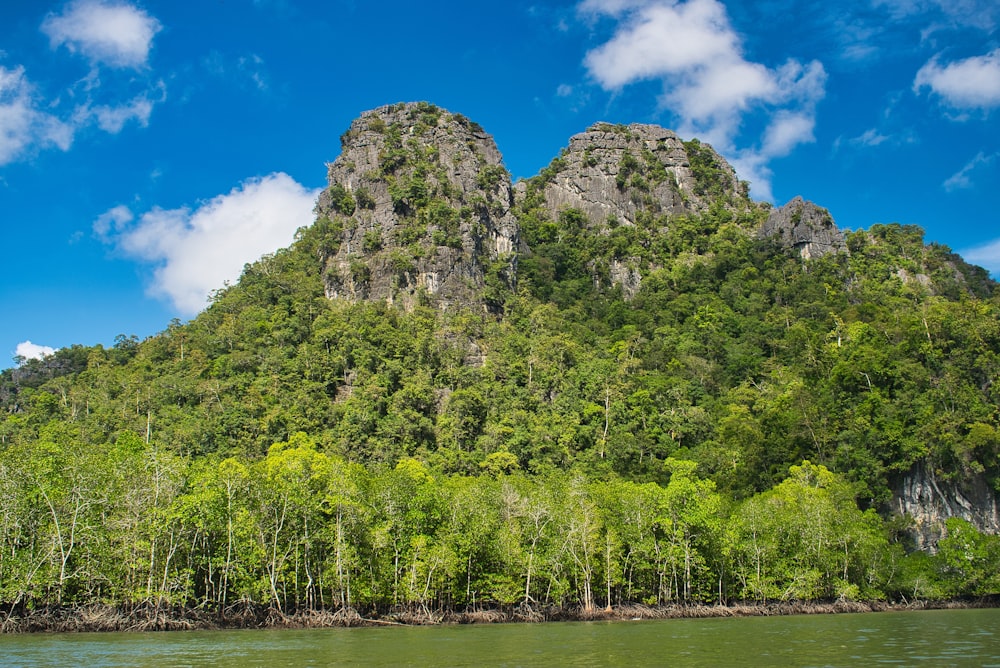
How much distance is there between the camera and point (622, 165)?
14250cm

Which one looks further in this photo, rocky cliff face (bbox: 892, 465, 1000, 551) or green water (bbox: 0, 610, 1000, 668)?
rocky cliff face (bbox: 892, 465, 1000, 551)

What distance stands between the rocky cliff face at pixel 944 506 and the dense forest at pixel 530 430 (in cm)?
93

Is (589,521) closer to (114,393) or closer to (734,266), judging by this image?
(114,393)

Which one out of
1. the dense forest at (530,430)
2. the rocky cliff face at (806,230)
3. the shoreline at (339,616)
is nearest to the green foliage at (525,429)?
the dense forest at (530,430)

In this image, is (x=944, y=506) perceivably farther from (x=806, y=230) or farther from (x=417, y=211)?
(x=417, y=211)

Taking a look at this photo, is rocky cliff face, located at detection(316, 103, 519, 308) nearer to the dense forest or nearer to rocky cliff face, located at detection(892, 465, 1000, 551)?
the dense forest

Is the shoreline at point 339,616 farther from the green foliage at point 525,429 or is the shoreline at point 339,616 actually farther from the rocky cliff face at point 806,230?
the rocky cliff face at point 806,230

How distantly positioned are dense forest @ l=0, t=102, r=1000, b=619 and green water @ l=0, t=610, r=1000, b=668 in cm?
391

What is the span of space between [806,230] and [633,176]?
38522 mm

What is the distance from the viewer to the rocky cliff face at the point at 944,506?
53053mm

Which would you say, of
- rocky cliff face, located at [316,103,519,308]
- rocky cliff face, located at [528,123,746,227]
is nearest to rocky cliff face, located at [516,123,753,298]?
rocky cliff face, located at [528,123,746,227]

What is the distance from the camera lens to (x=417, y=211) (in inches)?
4181

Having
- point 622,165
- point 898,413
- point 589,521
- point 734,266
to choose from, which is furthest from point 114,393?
point 622,165

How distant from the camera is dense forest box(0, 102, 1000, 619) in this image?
35.0 m
